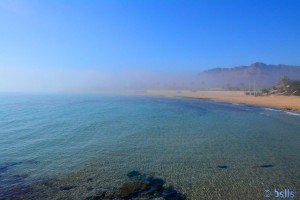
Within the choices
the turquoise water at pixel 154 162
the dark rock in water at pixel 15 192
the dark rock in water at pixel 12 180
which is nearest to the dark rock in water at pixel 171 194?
the turquoise water at pixel 154 162

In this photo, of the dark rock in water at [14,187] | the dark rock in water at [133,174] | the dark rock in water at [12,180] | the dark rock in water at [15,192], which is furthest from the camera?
the dark rock in water at [133,174]

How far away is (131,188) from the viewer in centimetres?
1118

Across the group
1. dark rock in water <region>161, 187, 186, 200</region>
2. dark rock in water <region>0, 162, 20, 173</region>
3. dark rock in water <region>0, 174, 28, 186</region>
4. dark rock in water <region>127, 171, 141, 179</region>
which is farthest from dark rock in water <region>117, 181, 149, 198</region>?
dark rock in water <region>0, 162, 20, 173</region>

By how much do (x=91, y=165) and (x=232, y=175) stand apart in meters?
7.23

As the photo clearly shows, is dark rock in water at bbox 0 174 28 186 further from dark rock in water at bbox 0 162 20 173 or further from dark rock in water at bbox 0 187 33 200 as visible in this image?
dark rock in water at bbox 0 162 20 173

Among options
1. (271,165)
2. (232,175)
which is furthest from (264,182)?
(271,165)

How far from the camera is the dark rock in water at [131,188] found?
10630mm

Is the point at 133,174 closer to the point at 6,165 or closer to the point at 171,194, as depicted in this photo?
the point at 171,194

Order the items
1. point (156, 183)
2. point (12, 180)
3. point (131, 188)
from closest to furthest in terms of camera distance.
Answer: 1. point (131, 188)
2. point (156, 183)
3. point (12, 180)

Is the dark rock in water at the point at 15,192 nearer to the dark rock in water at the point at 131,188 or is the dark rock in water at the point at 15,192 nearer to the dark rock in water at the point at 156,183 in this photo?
the dark rock in water at the point at 131,188

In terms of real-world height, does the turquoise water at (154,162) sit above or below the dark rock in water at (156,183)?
below

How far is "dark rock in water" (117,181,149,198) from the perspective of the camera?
418 inches

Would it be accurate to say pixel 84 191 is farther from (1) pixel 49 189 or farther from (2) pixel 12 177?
(2) pixel 12 177

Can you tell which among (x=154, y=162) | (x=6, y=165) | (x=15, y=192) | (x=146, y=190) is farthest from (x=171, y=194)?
(x=6, y=165)
